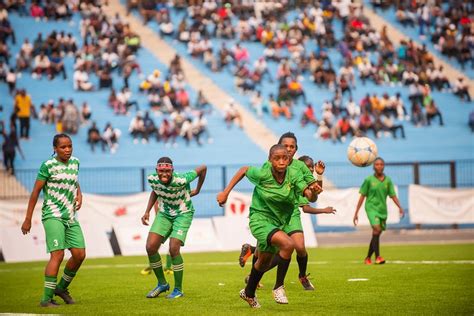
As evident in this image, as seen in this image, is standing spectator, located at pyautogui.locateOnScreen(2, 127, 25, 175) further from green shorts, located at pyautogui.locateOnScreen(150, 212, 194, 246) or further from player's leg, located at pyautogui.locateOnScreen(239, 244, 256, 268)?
green shorts, located at pyautogui.locateOnScreen(150, 212, 194, 246)

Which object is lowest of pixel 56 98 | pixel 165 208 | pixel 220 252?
pixel 220 252

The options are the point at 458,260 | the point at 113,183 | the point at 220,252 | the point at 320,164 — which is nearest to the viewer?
the point at 320,164

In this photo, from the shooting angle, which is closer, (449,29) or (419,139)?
(419,139)

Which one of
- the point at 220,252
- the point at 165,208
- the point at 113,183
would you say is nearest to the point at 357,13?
the point at 113,183

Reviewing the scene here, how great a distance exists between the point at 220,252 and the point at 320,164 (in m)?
12.9

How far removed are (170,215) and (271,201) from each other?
2.71 meters

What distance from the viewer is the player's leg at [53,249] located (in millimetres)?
11914

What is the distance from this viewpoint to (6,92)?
40.7m

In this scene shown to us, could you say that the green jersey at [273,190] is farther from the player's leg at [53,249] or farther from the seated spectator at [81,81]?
the seated spectator at [81,81]

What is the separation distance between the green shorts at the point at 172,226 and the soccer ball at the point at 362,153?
2.93m

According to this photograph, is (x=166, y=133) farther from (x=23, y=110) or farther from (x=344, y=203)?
(x=344, y=203)

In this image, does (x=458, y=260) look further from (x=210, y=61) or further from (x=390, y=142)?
(x=210, y=61)

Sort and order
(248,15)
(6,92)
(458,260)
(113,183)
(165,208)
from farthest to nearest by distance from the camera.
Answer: (248,15) → (6,92) → (113,183) → (458,260) → (165,208)

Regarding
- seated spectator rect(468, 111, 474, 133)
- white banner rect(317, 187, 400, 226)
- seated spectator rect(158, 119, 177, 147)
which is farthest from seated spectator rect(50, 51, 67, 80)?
white banner rect(317, 187, 400, 226)
